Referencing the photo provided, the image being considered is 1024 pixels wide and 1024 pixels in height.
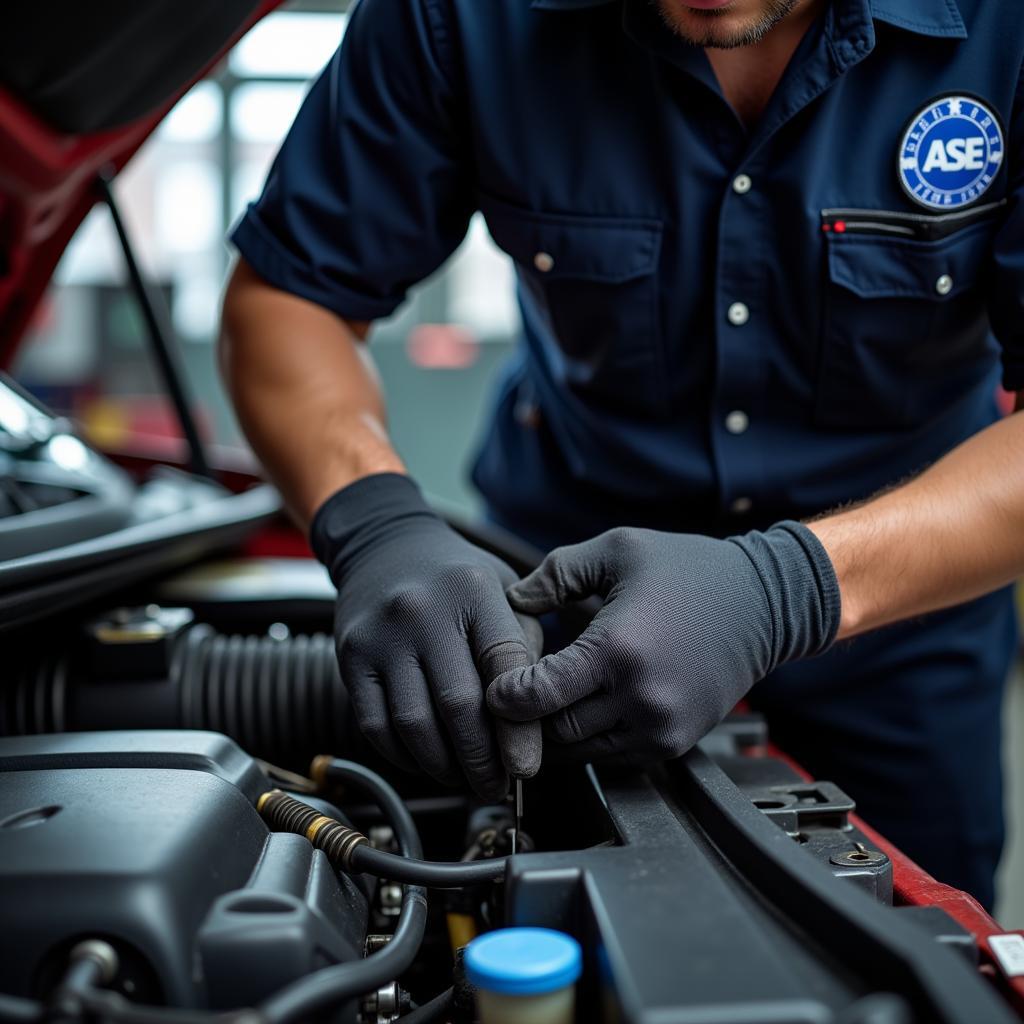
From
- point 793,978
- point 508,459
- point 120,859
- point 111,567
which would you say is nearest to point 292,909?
point 120,859

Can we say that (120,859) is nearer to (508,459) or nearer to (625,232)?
(625,232)

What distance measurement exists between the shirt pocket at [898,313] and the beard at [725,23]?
0.21 metres

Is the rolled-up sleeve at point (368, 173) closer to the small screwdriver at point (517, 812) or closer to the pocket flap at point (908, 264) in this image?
the pocket flap at point (908, 264)

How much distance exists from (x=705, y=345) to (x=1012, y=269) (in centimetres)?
30

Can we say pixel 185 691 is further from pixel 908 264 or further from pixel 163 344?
pixel 908 264

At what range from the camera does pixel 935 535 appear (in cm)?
91

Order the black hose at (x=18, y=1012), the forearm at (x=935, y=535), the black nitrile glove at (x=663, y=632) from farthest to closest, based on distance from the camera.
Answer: the forearm at (x=935, y=535) → the black nitrile glove at (x=663, y=632) → the black hose at (x=18, y=1012)

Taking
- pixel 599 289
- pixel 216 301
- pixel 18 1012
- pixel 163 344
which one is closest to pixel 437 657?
pixel 18 1012

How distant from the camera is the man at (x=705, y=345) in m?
0.82

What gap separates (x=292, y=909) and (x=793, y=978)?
25 cm

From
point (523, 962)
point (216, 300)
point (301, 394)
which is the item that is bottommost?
point (216, 300)

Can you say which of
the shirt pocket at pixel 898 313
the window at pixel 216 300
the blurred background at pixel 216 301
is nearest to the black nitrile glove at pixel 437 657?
the shirt pocket at pixel 898 313

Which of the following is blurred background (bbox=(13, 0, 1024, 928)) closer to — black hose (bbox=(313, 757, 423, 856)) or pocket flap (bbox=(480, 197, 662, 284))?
pocket flap (bbox=(480, 197, 662, 284))

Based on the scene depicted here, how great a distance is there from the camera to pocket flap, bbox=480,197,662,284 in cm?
110
